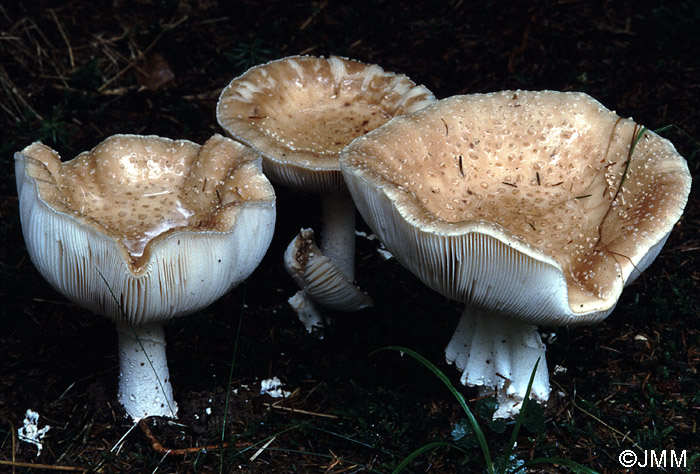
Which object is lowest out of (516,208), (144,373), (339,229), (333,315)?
(333,315)

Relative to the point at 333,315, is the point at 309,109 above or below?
above

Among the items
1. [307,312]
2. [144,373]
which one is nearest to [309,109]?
[307,312]

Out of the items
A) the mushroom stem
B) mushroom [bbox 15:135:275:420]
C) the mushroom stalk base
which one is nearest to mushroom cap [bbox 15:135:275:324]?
mushroom [bbox 15:135:275:420]

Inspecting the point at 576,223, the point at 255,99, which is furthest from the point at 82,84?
the point at 576,223

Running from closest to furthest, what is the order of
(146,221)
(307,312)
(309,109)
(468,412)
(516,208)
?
1. (468,412)
2. (516,208)
3. (146,221)
4. (307,312)
5. (309,109)

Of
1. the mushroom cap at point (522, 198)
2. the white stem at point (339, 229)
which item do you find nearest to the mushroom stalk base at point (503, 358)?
the mushroom cap at point (522, 198)

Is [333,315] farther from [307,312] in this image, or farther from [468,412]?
[468,412]

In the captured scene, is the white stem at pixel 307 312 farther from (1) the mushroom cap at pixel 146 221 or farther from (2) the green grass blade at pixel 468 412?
(2) the green grass blade at pixel 468 412
